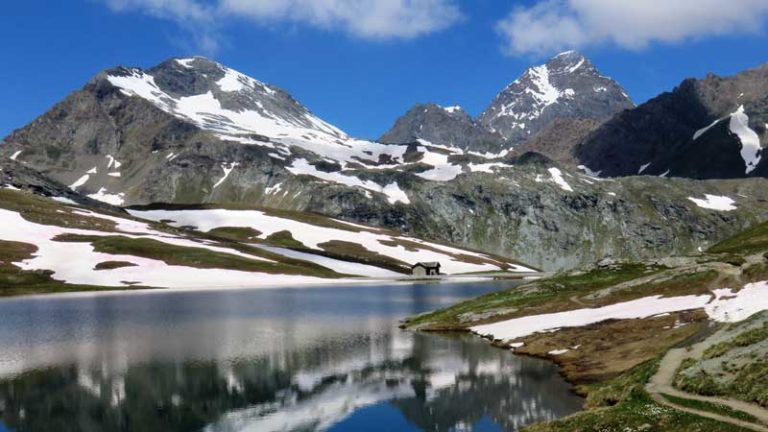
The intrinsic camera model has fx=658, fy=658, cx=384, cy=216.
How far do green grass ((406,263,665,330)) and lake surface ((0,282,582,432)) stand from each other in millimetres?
6623

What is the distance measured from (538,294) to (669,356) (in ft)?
162

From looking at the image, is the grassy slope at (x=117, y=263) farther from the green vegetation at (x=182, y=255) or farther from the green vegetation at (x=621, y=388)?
the green vegetation at (x=621, y=388)

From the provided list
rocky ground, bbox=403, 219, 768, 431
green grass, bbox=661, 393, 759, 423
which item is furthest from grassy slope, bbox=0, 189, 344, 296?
green grass, bbox=661, 393, 759, 423

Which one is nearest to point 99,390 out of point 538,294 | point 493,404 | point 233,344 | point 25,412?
point 25,412

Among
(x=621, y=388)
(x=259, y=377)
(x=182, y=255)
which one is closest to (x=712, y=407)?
(x=621, y=388)

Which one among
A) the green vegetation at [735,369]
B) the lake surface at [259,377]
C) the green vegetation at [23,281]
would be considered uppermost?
the green vegetation at [23,281]

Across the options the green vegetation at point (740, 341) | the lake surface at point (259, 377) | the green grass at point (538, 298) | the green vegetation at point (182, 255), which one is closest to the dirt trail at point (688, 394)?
the green vegetation at point (740, 341)

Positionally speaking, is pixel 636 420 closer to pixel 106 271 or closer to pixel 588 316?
pixel 588 316

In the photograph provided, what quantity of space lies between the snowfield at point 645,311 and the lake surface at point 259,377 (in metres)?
4.84

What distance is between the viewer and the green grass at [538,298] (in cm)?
8125

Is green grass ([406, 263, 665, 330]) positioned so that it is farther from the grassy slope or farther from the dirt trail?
the grassy slope

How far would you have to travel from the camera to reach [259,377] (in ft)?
174

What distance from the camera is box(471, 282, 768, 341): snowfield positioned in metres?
54.2

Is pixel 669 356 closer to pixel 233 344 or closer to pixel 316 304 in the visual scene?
pixel 233 344
